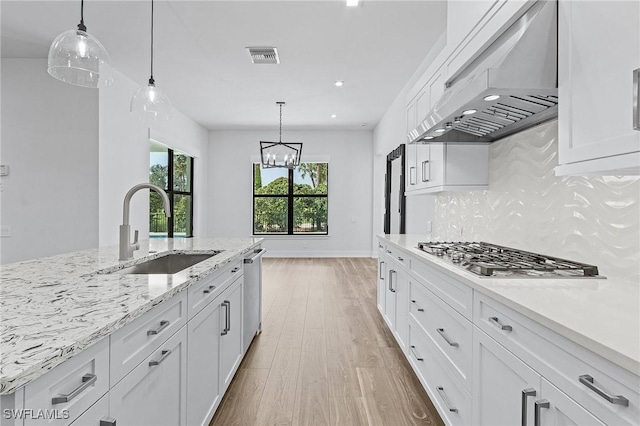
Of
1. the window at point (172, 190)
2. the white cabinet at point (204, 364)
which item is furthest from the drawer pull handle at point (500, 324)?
the window at point (172, 190)

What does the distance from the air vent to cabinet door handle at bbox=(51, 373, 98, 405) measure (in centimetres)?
368

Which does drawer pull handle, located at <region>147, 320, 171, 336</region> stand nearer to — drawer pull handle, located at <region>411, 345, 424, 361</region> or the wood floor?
the wood floor

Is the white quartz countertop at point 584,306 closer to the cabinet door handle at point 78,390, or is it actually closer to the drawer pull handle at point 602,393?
the drawer pull handle at point 602,393

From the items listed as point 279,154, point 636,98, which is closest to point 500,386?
point 636,98

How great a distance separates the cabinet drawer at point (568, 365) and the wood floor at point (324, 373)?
1088mm

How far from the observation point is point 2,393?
63cm

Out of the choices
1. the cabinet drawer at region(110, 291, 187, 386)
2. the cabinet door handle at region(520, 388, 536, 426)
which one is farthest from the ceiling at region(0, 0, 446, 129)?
the cabinet door handle at region(520, 388, 536, 426)

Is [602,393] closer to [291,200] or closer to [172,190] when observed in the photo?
[172,190]

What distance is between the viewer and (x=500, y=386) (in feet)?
4.24

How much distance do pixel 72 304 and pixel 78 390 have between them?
392 millimetres

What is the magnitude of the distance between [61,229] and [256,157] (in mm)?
4547

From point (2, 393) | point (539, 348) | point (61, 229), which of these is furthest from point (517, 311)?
point (61, 229)

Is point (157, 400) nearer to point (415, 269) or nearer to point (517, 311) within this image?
point (517, 311)

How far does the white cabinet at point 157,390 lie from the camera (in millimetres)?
1019
